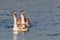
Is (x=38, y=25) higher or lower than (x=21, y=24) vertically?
lower

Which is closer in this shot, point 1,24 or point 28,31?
point 28,31

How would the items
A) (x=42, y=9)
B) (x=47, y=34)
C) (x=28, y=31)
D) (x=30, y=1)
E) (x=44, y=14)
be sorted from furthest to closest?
(x=30, y=1) < (x=42, y=9) < (x=44, y=14) < (x=28, y=31) < (x=47, y=34)

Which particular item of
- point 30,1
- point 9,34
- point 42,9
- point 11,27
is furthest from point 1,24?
point 30,1

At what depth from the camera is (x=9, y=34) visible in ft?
76.9

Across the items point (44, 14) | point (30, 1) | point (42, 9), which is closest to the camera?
point (44, 14)

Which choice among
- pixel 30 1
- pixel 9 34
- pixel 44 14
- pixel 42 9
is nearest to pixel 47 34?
pixel 9 34

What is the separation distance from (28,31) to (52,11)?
843 cm

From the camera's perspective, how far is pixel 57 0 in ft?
144

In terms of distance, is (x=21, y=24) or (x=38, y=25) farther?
(x=38, y=25)

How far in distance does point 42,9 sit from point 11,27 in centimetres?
903

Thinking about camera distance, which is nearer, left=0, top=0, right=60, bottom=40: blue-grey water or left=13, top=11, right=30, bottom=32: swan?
left=0, top=0, right=60, bottom=40: blue-grey water

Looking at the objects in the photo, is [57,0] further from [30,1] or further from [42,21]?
[42,21]

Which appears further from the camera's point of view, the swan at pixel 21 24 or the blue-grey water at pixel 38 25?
the swan at pixel 21 24

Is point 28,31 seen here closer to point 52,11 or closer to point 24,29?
point 24,29
